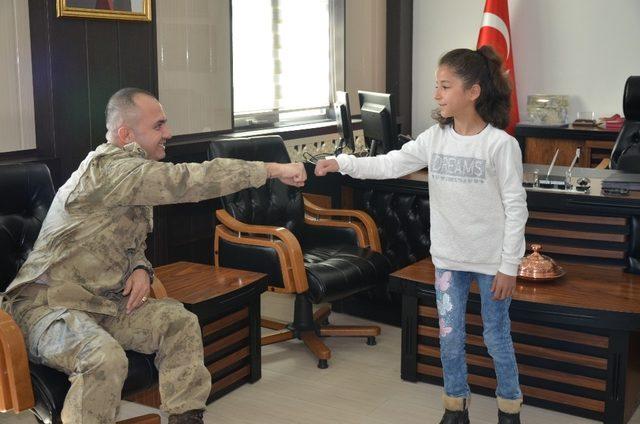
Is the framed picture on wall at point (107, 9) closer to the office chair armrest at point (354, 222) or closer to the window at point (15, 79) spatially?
the window at point (15, 79)

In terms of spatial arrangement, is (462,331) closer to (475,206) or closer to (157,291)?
(475,206)

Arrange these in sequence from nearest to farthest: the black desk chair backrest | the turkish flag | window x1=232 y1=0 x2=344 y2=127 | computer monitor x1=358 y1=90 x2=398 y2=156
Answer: the black desk chair backrest, computer monitor x1=358 y1=90 x2=398 y2=156, window x1=232 y1=0 x2=344 y2=127, the turkish flag

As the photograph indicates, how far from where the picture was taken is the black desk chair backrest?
110 inches

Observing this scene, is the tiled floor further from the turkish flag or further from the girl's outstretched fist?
the turkish flag

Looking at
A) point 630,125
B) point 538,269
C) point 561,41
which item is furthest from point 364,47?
point 538,269

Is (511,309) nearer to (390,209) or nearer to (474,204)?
(474,204)

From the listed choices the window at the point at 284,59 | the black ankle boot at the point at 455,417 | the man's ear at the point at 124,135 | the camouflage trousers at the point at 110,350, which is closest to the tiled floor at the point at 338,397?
the black ankle boot at the point at 455,417

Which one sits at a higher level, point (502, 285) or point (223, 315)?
point (502, 285)

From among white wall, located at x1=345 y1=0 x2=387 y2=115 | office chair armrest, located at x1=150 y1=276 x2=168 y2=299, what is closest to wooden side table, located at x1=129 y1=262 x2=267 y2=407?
office chair armrest, located at x1=150 y1=276 x2=168 y2=299

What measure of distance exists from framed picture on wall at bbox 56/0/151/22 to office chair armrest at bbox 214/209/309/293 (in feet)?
3.47

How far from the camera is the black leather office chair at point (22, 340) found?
7.75ft

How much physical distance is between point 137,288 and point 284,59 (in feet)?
10.6

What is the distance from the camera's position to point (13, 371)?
2344 millimetres

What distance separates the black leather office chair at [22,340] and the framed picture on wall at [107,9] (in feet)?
3.52
